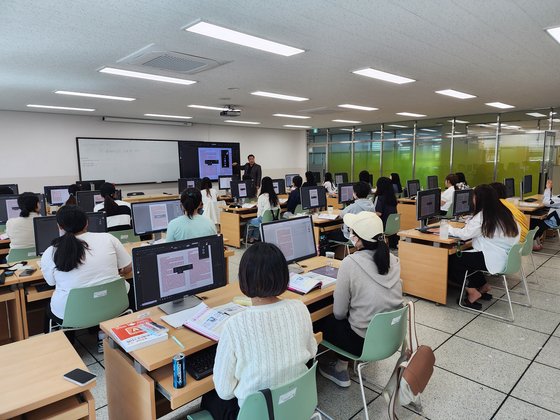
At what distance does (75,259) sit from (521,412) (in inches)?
124

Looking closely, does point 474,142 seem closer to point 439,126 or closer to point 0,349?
point 439,126

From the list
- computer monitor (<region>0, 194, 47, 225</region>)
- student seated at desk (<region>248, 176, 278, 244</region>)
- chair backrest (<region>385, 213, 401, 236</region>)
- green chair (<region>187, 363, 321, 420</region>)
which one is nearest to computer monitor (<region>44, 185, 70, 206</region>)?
computer monitor (<region>0, 194, 47, 225</region>)

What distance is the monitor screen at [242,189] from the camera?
7836mm

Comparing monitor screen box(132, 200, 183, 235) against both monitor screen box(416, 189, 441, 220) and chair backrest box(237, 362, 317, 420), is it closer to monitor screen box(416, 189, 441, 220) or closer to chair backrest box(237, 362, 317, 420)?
chair backrest box(237, 362, 317, 420)

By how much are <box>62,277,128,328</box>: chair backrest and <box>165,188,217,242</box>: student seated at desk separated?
65 cm

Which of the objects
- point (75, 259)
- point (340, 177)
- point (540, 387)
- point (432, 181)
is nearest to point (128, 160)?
point (340, 177)

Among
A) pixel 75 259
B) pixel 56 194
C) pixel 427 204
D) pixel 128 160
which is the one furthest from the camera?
pixel 128 160

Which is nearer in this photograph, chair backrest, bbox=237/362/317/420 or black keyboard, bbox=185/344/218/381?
chair backrest, bbox=237/362/317/420

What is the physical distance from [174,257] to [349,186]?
5.68 meters

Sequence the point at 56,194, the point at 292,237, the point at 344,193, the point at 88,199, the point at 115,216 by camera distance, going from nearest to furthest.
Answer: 1. the point at 292,237
2. the point at 115,216
3. the point at 88,199
4. the point at 56,194
5. the point at 344,193

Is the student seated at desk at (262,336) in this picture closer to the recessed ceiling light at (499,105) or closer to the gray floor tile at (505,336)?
the gray floor tile at (505,336)

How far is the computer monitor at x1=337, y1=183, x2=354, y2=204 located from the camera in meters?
7.10

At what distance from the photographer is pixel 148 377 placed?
1.63m

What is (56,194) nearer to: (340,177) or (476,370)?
(476,370)
